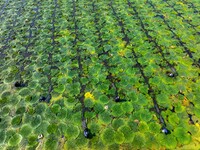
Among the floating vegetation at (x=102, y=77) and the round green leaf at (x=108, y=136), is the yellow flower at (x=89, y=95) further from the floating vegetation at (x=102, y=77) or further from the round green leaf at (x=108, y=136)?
the round green leaf at (x=108, y=136)

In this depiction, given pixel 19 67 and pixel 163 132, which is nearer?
pixel 163 132

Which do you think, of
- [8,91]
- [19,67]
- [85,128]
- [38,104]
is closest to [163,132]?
[85,128]

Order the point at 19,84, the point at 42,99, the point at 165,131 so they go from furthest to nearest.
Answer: the point at 19,84, the point at 42,99, the point at 165,131

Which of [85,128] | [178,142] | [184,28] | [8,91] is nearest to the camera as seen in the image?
[178,142]

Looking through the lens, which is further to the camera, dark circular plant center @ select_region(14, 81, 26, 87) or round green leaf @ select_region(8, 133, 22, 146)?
dark circular plant center @ select_region(14, 81, 26, 87)

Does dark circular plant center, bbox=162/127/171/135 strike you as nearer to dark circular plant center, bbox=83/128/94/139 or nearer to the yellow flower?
dark circular plant center, bbox=83/128/94/139

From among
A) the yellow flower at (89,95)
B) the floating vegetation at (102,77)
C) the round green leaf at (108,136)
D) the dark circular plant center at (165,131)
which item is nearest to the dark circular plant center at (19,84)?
the floating vegetation at (102,77)

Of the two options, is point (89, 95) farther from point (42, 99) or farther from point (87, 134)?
point (42, 99)

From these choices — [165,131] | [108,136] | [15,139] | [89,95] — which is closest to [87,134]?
[108,136]

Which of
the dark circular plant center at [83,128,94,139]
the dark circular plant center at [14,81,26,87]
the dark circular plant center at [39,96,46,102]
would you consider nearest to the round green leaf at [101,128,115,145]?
the dark circular plant center at [83,128,94,139]

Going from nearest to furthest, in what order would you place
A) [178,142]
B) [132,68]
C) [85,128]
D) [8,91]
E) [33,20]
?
[178,142] → [85,128] → [8,91] → [132,68] → [33,20]

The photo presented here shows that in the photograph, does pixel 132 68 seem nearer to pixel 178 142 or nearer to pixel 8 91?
pixel 178 142
